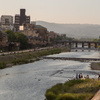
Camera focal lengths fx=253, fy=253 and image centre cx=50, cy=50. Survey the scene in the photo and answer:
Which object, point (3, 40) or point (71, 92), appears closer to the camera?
point (71, 92)

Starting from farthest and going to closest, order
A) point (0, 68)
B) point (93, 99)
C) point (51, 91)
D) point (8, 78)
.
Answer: point (0, 68)
point (8, 78)
point (51, 91)
point (93, 99)

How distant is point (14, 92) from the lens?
50438 millimetres

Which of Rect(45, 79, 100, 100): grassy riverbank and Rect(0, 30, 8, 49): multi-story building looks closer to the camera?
Rect(45, 79, 100, 100): grassy riverbank

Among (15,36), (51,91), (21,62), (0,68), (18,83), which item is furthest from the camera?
(15,36)

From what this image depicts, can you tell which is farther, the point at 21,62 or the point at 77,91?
the point at 21,62

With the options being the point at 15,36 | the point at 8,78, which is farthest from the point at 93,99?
the point at 15,36

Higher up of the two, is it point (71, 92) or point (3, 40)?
point (3, 40)

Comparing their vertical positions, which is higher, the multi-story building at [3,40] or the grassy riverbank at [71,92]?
the multi-story building at [3,40]

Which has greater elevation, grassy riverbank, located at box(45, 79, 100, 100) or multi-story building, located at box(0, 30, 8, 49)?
multi-story building, located at box(0, 30, 8, 49)

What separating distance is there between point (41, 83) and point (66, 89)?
549 inches

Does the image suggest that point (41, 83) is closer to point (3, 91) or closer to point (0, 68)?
point (3, 91)

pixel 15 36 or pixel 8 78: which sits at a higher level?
pixel 15 36

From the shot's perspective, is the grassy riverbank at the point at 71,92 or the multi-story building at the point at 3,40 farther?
the multi-story building at the point at 3,40

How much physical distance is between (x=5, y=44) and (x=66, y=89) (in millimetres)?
90690
